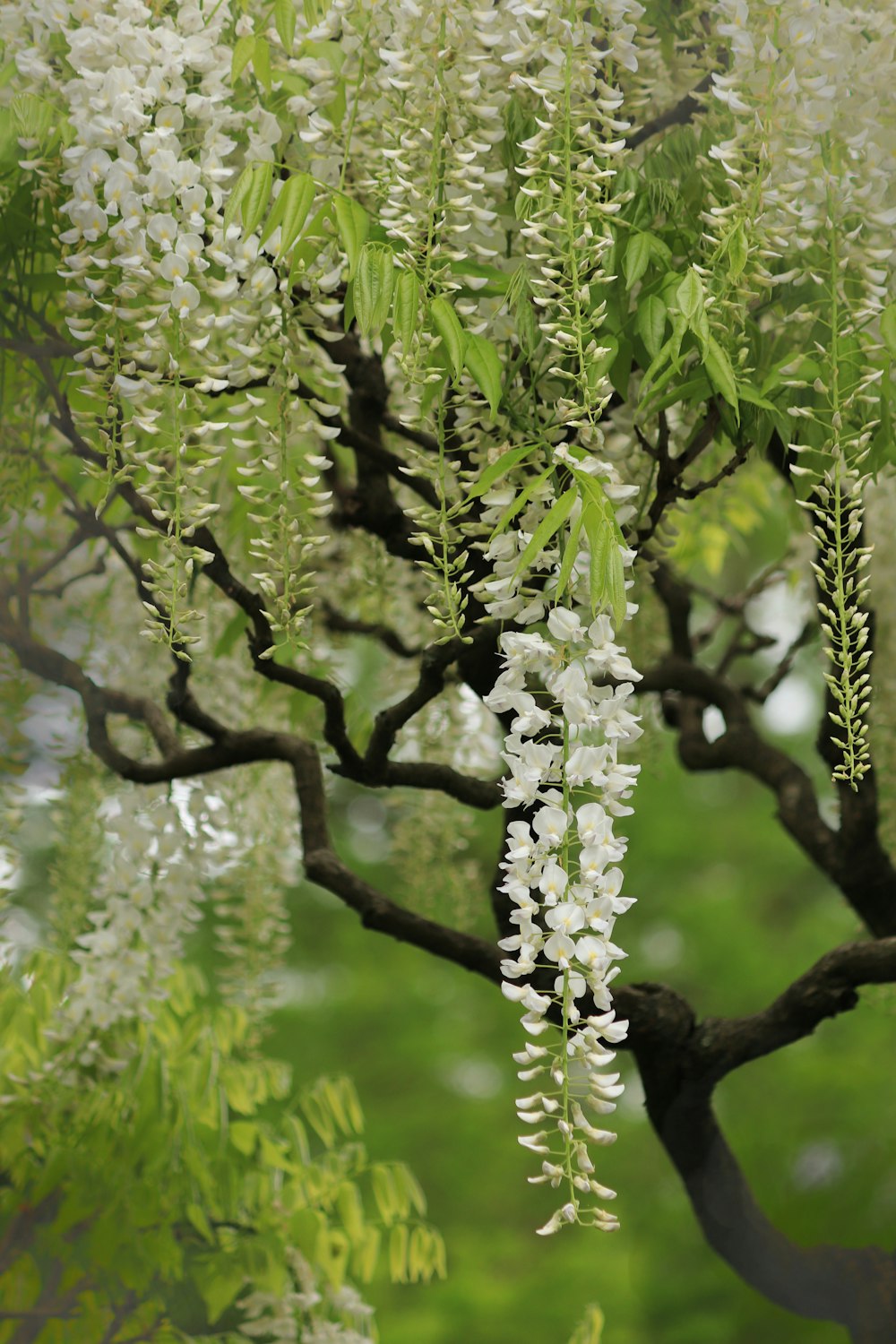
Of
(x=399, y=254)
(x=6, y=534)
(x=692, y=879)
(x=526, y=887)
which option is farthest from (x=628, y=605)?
(x=692, y=879)

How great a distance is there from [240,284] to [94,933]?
1.19 metres

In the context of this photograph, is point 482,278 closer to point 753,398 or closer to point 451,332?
point 451,332

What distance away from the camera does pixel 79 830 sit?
2.05 metres

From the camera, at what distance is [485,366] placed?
3.48ft

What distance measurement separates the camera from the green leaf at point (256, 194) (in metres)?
1.05

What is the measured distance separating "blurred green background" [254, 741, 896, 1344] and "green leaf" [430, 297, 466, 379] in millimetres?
3237

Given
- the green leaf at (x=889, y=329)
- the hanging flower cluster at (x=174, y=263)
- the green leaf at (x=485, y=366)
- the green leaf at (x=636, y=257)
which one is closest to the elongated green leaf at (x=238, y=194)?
the hanging flower cluster at (x=174, y=263)

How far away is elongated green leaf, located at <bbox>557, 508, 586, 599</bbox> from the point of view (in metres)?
0.92

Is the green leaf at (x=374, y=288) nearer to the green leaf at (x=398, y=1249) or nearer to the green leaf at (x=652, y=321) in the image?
the green leaf at (x=652, y=321)

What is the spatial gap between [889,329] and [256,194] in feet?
1.79

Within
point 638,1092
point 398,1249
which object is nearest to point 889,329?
point 398,1249

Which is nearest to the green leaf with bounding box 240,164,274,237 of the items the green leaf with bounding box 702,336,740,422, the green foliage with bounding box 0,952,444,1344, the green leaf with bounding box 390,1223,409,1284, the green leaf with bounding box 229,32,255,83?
the green leaf with bounding box 229,32,255,83

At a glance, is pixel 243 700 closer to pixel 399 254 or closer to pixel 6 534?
pixel 6 534

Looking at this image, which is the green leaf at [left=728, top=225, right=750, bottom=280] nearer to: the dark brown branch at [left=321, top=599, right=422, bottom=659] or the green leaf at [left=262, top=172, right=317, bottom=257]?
the green leaf at [left=262, top=172, right=317, bottom=257]
